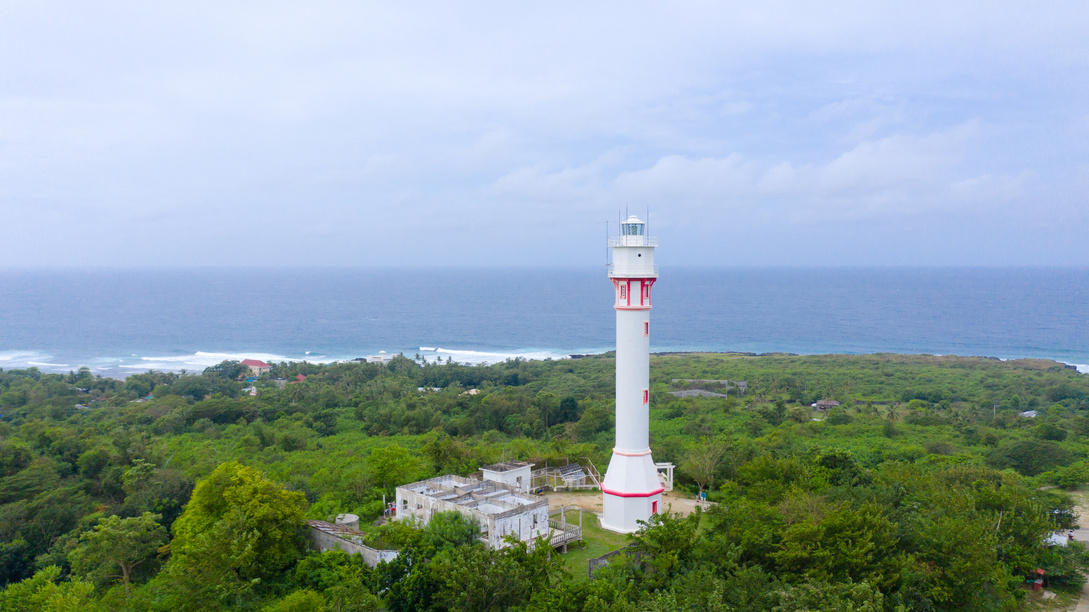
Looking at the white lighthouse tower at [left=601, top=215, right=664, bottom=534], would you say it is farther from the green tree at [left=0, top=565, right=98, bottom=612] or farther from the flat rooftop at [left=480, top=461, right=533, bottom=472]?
the green tree at [left=0, top=565, right=98, bottom=612]

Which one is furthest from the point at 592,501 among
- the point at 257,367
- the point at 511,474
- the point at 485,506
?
the point at 257,367

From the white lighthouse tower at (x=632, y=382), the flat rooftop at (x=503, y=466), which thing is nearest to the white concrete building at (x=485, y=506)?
the flat rooftop at (x=503, y=466)

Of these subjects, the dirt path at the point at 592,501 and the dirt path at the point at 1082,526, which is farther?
the dirt path at the point at 592,501

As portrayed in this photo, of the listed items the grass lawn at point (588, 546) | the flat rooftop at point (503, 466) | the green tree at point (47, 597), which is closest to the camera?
the green tree at point (47, 597)

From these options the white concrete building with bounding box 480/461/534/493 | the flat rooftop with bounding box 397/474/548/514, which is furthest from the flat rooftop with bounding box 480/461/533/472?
the flat rooftop with bounding box 397/474/548/514

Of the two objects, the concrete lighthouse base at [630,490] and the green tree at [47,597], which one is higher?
the concrete lighthouse base at [630,490]

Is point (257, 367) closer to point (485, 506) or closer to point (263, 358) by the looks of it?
point (263, 358)

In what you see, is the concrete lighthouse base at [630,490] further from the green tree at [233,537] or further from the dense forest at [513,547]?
the green tree at [233,537]

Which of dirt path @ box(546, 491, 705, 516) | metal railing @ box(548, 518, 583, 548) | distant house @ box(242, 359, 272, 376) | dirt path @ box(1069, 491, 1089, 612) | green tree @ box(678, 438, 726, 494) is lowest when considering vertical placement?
distant house @ box(242, 359, 272, 376)
